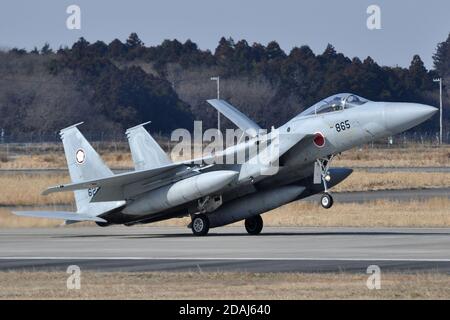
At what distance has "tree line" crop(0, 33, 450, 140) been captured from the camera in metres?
78.6

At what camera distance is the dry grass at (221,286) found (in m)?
14.9

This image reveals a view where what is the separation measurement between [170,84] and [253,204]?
6387 centimetres

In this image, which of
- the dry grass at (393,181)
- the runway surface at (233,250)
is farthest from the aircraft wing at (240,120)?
the dry grass at (393,181)

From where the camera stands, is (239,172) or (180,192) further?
(180,192)

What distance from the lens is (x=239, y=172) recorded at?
85.9 ft

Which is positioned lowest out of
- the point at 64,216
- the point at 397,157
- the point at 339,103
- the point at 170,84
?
the point at 64,216

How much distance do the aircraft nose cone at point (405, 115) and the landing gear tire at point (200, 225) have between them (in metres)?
4.89

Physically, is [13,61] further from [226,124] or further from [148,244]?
[148,244]

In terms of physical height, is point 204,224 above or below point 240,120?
below

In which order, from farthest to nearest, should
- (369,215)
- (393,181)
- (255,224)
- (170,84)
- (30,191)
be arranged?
(170,84) → (393,181) → (30,191) → (369,215) → (255,224)

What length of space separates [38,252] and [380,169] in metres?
35.2
